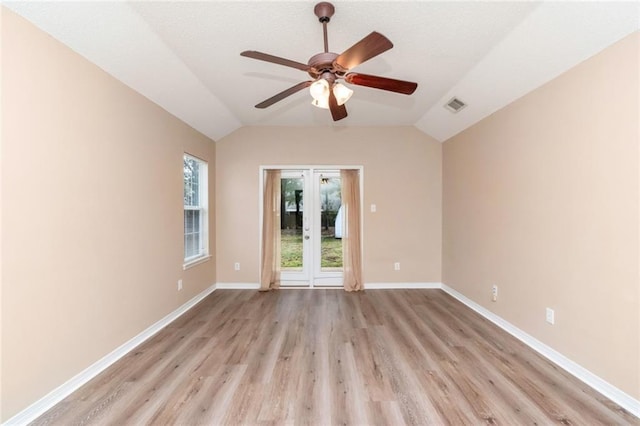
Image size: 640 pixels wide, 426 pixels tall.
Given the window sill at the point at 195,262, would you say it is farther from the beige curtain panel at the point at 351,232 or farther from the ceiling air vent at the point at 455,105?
the ceiling air vent at the point at 455,105

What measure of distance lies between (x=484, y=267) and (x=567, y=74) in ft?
7.08

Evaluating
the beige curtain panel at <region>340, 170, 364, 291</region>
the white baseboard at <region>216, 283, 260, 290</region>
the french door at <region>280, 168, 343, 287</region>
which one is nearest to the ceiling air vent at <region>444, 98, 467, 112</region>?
the beige curtain panel at <region>340, 170, 364, 291</region>

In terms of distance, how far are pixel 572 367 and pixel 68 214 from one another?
3979 mm

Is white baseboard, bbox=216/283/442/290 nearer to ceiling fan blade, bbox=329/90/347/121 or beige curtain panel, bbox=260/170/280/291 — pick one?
beige curtain panel, bbox=260/170/280/291

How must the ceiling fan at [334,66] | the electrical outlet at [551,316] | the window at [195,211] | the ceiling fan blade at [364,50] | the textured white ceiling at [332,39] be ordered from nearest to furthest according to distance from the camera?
the ceiling fan blade at [364,50]
the ceiling fan at [334,66]
the textured white ceiling at [332,39]
the electrical outlet at [551,316]
the window at [195,211]

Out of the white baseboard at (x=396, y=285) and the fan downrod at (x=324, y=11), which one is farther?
the white baseboard at (x=396, y=285)

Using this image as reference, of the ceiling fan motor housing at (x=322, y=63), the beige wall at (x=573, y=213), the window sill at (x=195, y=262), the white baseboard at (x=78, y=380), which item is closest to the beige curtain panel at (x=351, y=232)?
the beige wall at (x=573, y=213)

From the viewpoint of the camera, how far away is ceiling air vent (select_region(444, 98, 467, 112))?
133 inches

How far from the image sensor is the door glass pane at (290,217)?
15.6 feet

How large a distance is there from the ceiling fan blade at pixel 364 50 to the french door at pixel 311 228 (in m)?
2.96

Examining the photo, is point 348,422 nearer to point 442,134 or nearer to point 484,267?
point 484,267

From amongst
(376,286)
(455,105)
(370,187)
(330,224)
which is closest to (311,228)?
(330,224)

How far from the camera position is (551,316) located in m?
2.44

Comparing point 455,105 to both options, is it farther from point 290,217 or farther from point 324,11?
point 290,217
